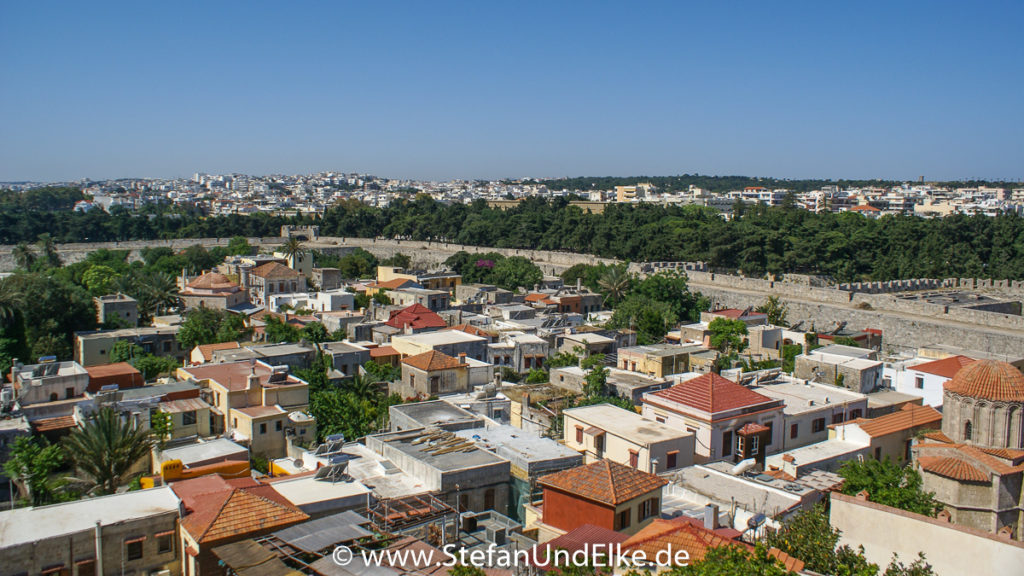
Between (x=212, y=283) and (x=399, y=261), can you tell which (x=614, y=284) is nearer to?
(x=212, y=283)

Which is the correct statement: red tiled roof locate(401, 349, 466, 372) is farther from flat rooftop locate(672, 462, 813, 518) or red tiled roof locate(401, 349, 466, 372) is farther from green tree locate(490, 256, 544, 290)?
green tree locate(490, 256, 544, 290)

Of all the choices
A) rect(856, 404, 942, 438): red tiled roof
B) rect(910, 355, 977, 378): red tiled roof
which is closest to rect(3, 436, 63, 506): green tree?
rect(856, 404, 942, 438): red tiled roof

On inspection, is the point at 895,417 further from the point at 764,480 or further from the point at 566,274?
the point at 566,274

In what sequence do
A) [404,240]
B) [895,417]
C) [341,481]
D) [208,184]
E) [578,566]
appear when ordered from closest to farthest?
[578,566], [341,481], [895,417], [404,240], [208,184]

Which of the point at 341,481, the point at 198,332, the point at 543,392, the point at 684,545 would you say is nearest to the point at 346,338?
the point at 198,332

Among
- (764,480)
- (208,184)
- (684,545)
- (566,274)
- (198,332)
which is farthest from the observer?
(208,184)
